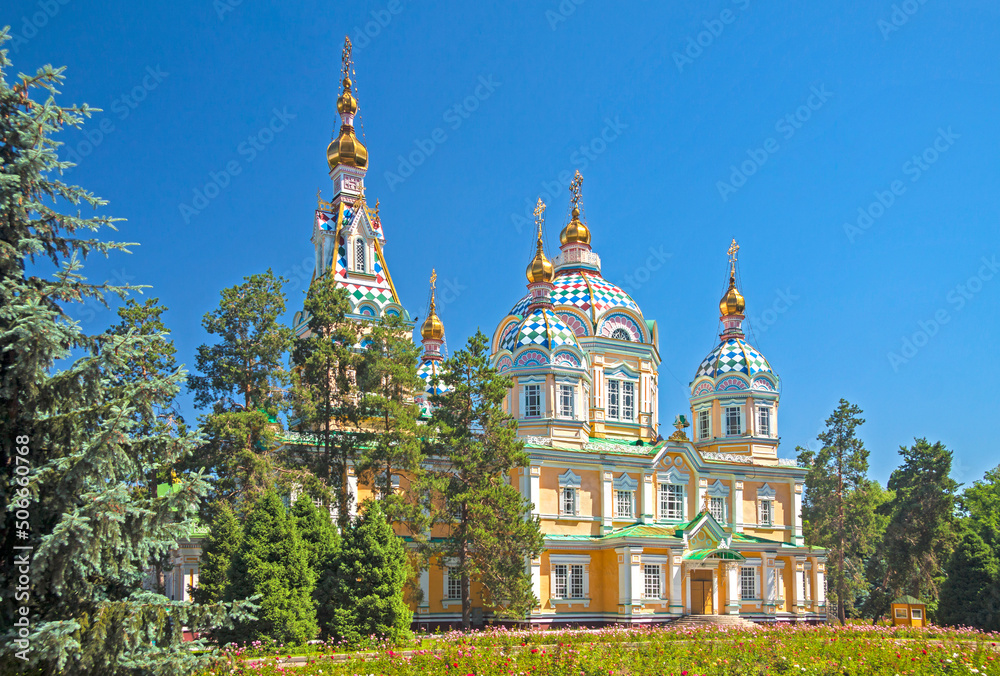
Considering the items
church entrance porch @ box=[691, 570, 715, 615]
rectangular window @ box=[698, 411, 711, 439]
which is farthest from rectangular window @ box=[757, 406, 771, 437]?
church entrance porch @ box=[691, 570, 715, 615]

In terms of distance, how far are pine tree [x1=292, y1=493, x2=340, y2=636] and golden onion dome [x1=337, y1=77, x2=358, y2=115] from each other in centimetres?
1968

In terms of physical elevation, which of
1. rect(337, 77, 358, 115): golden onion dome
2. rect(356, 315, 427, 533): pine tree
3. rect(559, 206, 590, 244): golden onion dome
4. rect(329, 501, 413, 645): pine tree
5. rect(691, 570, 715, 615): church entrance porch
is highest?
rect(337, 77, 358, 115): golden onion dome

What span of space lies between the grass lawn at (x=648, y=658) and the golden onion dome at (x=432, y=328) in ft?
76.0

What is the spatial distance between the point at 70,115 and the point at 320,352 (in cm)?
1822

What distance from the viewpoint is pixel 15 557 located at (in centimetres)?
887

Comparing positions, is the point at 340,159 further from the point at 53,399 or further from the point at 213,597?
the point at 53,399

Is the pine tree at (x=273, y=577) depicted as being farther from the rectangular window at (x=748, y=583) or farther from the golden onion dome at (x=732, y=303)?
the golden onion dome at (x=732, y=303)

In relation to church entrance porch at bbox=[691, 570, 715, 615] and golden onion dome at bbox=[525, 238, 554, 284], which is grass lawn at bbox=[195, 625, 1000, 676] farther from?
golden onion dome at bbox=[525, 238, 554, 284]


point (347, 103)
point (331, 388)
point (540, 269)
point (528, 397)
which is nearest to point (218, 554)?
point (331, 388)

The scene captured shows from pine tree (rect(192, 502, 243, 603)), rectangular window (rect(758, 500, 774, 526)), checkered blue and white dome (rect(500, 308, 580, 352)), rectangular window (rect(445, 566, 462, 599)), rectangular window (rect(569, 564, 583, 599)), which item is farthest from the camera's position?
rectangular window (rect(758, 500, 774, 526))

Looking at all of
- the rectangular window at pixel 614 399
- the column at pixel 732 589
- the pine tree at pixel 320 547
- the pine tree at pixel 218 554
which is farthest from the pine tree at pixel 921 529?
the pine tree at pixel 218 554

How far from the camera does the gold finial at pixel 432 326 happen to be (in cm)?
4328

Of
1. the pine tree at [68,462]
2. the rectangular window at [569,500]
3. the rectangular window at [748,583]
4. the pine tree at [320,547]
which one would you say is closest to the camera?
the pine tree at [68,462]

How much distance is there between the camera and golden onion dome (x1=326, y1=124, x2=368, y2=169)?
1474 inches
